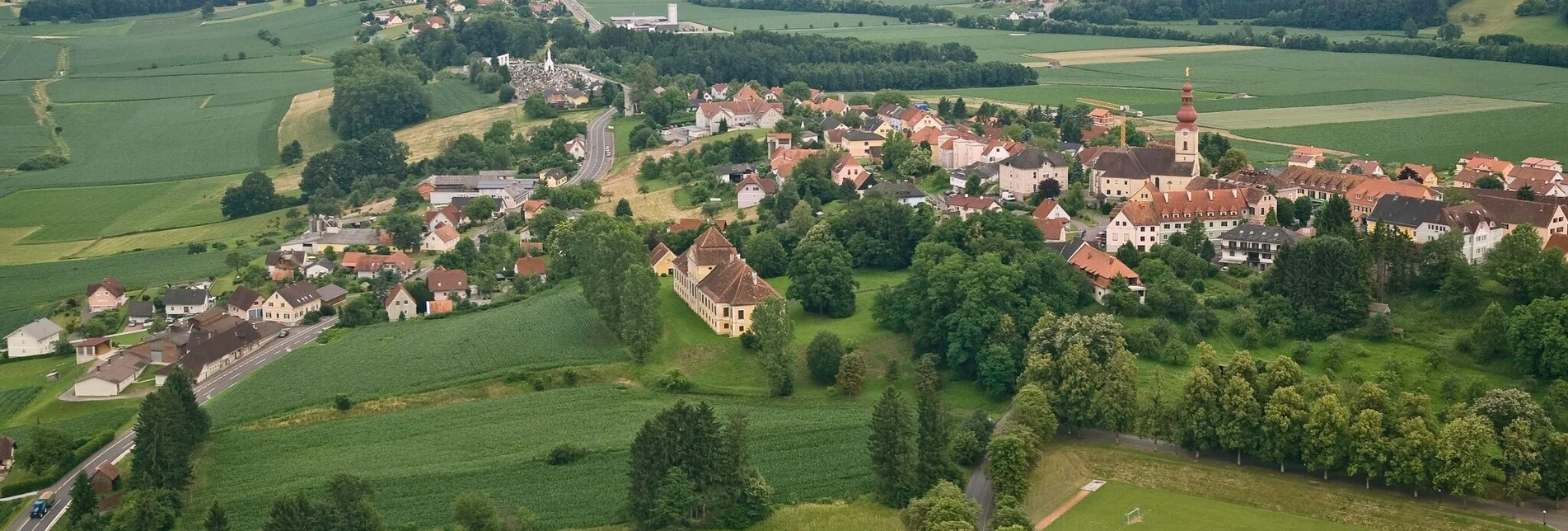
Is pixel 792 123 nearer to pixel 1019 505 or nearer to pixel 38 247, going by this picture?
pixel 38 247

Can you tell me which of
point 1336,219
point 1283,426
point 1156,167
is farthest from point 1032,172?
point 1283,426

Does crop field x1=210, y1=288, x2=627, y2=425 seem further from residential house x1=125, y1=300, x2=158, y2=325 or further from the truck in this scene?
residential house x1=125, y1=300, x2=158, y2=325

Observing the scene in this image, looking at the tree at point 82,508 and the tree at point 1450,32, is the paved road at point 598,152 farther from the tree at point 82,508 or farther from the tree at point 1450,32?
the tree at point 1450,32

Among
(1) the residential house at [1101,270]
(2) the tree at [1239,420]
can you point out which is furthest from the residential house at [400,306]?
(2) the tree at [1239,420]

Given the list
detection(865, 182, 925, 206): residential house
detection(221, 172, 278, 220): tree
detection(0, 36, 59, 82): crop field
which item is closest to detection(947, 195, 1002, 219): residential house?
detection(865, 182, 925, 206): residential house

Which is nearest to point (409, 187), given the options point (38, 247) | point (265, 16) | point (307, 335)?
point (38, 247)

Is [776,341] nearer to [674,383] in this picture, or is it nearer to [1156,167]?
[674,383]
